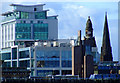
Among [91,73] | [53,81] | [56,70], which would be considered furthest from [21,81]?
[56,70]

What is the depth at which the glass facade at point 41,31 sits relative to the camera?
188125 millimetres

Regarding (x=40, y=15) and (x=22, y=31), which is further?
(x=40, y=15)

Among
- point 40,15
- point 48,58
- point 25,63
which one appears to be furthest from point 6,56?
point 48,58

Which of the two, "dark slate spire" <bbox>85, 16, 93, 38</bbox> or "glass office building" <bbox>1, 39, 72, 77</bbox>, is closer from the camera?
"glass office building" <bbox>1, 39, 72, 77</bbox>

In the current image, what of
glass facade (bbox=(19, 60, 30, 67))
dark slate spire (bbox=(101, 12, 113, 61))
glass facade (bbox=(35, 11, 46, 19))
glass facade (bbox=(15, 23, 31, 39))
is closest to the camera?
Result: glass facade (bbox=(19, 60, 30, 67))

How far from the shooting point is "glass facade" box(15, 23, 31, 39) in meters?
186

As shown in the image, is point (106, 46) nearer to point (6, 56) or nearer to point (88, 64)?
point (6, 56)

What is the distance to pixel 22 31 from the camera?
187 metres

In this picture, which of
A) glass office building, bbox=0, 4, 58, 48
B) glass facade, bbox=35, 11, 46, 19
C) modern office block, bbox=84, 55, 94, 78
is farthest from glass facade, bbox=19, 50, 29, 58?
modern office block, bbox=84, 55, 94, 78

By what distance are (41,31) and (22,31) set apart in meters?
5.84

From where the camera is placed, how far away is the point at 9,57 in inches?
6895

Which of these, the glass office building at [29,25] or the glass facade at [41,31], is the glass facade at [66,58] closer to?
the glass office building at [29,25]

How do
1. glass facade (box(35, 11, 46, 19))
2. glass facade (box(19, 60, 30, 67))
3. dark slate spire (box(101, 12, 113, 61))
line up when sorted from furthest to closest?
dark slate spire (box(101, 12, 113, 61)), glass facade (box(35, 11, 46, 19)), glass facade (box(19, 60, 30, 67))

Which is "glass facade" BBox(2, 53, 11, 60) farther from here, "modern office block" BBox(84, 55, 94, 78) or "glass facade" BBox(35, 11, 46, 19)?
"modern office block" BBox(84, 55, 94, 78)
